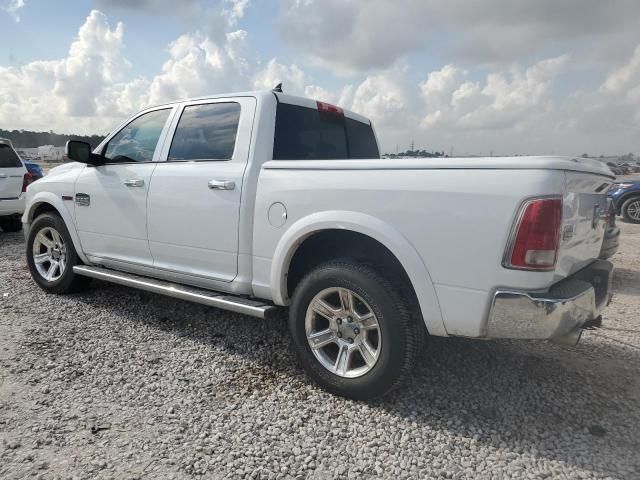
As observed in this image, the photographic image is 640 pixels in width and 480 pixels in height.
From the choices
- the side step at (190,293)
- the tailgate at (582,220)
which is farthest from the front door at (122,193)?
the tailgate at (582,220)

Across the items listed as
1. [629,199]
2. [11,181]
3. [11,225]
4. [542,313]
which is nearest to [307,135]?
[542,313]

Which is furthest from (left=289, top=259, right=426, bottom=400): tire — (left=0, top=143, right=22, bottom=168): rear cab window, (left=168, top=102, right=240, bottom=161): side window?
(left=0, top=143, right=22, bottom=168): rear cab window

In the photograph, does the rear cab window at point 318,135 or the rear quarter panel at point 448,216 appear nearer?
the rear quarter panel at point 448,216

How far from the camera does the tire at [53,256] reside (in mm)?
4645

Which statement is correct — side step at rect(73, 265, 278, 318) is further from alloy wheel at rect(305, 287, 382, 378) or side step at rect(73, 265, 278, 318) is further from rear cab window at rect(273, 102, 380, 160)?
rear cab window at rect(273, 102, 380, 160)

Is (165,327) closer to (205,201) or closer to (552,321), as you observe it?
(205,201)

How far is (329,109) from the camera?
13.0ft

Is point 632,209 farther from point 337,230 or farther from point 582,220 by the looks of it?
point 337,230

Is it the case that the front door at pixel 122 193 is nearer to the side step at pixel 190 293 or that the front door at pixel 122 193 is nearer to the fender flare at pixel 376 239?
the side step at pixel 190 293

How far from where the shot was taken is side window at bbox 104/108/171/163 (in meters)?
3.97

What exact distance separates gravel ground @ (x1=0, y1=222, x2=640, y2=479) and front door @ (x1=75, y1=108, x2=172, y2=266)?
2.35ft

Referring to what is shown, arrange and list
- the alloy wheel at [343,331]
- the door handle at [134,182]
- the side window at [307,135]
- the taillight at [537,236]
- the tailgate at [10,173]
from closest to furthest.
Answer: the taillight at [537,236] < the alloy wheel at [343,331] < the side window at [307,135] < the door handle at [134,182] < the tailgate at [10,173]

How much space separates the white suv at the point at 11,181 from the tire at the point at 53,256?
381 centimetres

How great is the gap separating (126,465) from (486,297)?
78.1 inches
